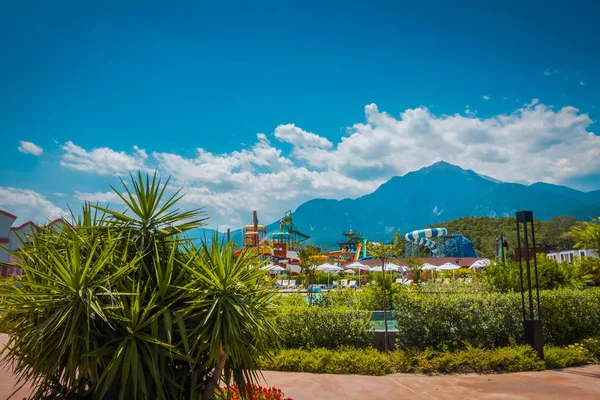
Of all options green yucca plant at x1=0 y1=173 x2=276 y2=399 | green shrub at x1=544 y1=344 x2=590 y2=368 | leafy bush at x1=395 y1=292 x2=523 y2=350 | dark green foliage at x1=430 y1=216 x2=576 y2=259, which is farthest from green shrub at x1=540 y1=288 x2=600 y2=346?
dark green foliage at x1=430 y1=216 x2=576 y2=259

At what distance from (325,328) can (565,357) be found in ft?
16.1

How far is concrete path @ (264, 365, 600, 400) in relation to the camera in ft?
22.5

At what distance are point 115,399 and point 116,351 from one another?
75cm

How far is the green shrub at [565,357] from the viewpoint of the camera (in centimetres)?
875

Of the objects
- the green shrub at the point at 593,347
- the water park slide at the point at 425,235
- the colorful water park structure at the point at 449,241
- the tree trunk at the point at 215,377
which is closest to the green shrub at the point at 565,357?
the green shrub at the point at 593,347

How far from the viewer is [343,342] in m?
9.62

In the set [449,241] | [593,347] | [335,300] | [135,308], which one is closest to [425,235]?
[449,241]

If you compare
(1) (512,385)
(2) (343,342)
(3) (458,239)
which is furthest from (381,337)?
(3) (458,239)

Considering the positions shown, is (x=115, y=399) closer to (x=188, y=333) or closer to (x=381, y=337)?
(x=188, y=333)

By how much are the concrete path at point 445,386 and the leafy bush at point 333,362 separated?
0.25 metres

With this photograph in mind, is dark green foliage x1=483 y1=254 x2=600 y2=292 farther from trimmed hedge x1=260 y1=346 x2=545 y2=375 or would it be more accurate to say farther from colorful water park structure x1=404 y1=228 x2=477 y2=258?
colorful water park structure x1=404 y1=228 x2=477 y2=258

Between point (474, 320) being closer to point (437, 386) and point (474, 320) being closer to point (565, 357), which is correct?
point (565, 357)

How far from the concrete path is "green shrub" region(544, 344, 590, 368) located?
0.27 metres

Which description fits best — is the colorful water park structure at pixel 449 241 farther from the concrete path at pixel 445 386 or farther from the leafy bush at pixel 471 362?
the concrete path at pixel 445 386
